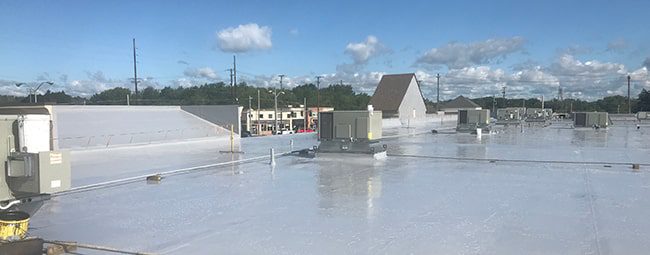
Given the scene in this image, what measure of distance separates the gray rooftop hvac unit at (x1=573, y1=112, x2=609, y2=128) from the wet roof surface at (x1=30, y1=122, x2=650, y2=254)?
35520 mm

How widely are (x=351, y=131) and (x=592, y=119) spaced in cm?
3728

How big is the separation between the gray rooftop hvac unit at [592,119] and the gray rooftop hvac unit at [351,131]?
117 ft

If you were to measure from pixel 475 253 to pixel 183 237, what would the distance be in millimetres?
4037

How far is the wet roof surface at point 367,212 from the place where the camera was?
6.41m

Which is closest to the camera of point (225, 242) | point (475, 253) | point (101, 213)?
point (475, 253)

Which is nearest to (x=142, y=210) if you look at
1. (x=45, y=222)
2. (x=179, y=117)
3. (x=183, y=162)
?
(x=45, y=222)

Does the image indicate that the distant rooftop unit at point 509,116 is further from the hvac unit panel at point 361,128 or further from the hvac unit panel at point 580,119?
the hvac unit panel at point 361,128

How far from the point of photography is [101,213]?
8.73 meters

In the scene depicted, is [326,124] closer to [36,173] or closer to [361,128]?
[361,128]

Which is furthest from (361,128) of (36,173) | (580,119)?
(580,119)

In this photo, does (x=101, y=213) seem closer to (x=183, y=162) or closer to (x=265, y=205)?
(x=265, y=205)

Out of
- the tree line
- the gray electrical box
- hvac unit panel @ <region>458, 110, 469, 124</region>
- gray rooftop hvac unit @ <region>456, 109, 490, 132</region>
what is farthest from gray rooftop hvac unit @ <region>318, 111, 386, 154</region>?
the tree line

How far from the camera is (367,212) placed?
8.36 metres

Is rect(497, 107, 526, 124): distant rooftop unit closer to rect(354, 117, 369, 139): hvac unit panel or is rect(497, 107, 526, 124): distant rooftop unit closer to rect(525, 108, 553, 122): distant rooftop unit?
rect(525, 108, 553, 122): distant rooftop unit
